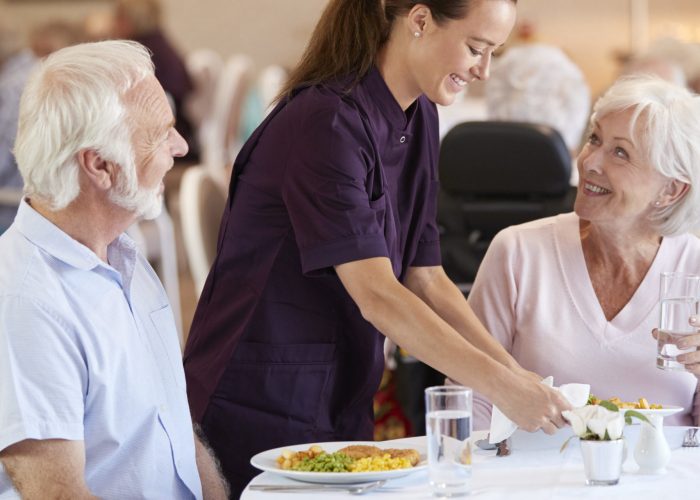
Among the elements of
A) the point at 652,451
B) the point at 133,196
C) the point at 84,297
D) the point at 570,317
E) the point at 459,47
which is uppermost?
the point at 459,47

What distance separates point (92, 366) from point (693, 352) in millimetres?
984

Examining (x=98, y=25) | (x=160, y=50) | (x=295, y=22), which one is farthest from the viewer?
(x=295, y=22)

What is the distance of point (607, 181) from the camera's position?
2250mm

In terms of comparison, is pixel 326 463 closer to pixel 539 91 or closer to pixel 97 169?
pixel 97 169

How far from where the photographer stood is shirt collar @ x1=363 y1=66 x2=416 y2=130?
204 centimetres

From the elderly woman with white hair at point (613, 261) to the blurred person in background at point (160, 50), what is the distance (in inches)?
248

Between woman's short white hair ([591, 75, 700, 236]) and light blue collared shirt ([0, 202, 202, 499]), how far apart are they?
99 centimetres

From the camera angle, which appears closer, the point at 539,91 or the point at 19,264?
the point at 19,264

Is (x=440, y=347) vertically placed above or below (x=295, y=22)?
below

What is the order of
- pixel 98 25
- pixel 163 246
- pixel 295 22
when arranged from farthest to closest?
1. pixel 295 22
2. pixel 98 25
3. pixel 163 246

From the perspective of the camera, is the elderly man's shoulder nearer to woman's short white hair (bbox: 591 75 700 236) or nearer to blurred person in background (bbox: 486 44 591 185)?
woman's short white hair (bbox: 591 75 700 236)

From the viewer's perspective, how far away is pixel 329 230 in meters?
1.86

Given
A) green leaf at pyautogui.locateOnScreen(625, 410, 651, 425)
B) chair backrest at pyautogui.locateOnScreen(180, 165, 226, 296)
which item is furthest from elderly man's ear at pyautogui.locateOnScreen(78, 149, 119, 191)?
chair backrest at pyautogui.locateOnScreen(180, 165, 226, 296)

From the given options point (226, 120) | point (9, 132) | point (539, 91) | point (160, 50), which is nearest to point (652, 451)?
point (539, 91)
